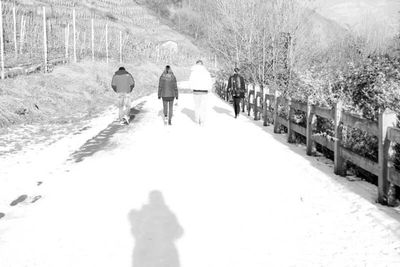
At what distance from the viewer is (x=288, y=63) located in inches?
868

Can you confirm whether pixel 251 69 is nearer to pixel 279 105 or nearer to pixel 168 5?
pixel 279 105

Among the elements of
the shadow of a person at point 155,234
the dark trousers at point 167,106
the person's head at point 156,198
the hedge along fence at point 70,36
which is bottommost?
the shadow of a person at point 155,234

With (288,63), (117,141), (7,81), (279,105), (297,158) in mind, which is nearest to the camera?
(297,158)

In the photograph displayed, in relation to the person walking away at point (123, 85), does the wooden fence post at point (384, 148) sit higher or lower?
lower

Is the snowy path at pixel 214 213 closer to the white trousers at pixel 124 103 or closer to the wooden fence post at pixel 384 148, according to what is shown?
the wooden fence post at pixel 384 148

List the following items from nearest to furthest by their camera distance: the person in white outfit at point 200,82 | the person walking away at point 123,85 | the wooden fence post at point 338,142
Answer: the wooden fence post at point 338,142 < the person in white outfit at point 200,82 < the person walking away at point 123,85

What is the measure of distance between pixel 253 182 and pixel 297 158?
2.15 m

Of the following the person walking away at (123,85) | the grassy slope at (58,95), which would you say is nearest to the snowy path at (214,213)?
the person walking away at (123,85)

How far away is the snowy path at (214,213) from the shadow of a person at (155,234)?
0.28ft

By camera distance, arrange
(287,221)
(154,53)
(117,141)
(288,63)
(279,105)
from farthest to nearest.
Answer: (154,53) → (288,63) → (279,105) → (117,141) → (287,221)

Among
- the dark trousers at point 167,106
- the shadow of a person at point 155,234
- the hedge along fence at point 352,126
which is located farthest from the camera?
the dark trousers at point 167,106

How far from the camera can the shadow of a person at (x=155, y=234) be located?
4.30 meters

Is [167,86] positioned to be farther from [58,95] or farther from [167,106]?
[58,95]

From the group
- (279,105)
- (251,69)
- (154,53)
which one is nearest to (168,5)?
(154,53)
